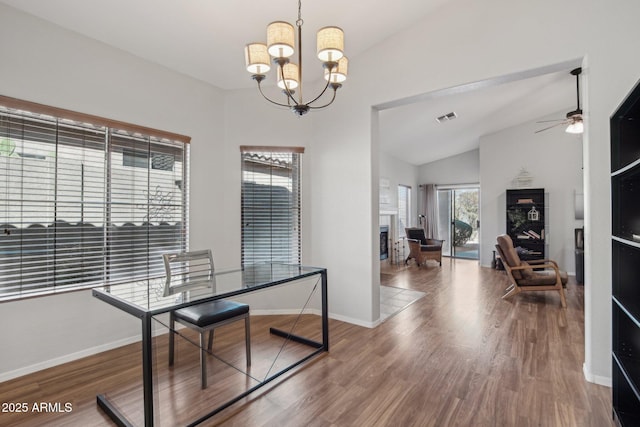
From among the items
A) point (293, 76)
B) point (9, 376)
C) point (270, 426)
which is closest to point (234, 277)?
point (270, 426)

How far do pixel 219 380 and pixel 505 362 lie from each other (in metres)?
2.37

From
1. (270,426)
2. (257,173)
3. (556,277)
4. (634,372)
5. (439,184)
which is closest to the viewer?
(634,372)

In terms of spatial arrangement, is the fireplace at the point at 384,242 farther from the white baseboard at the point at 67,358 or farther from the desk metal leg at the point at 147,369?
the desk metal leg at the point at 147,369

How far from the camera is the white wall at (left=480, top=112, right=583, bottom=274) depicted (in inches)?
255

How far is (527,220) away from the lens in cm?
682

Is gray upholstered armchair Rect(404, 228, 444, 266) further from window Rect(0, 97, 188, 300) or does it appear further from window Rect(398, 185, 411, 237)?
window Rect(0, 97, 188, 300)

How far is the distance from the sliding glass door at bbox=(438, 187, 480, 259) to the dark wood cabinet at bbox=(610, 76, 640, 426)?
7256 millimetres

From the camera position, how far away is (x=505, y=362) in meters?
2.62

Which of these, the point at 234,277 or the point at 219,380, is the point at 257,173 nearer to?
the point at 234,277

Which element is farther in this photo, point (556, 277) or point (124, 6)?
point (556, 277)

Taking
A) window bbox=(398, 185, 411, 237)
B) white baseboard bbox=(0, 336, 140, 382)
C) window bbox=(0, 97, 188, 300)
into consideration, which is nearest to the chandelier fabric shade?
window bbox=(0, 97, 188, 300)

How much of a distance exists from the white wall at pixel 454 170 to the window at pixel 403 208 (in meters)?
0.87


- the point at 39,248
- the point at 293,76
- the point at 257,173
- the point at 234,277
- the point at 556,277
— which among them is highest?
the point at 293,76

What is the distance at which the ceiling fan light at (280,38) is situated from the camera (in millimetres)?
1818
